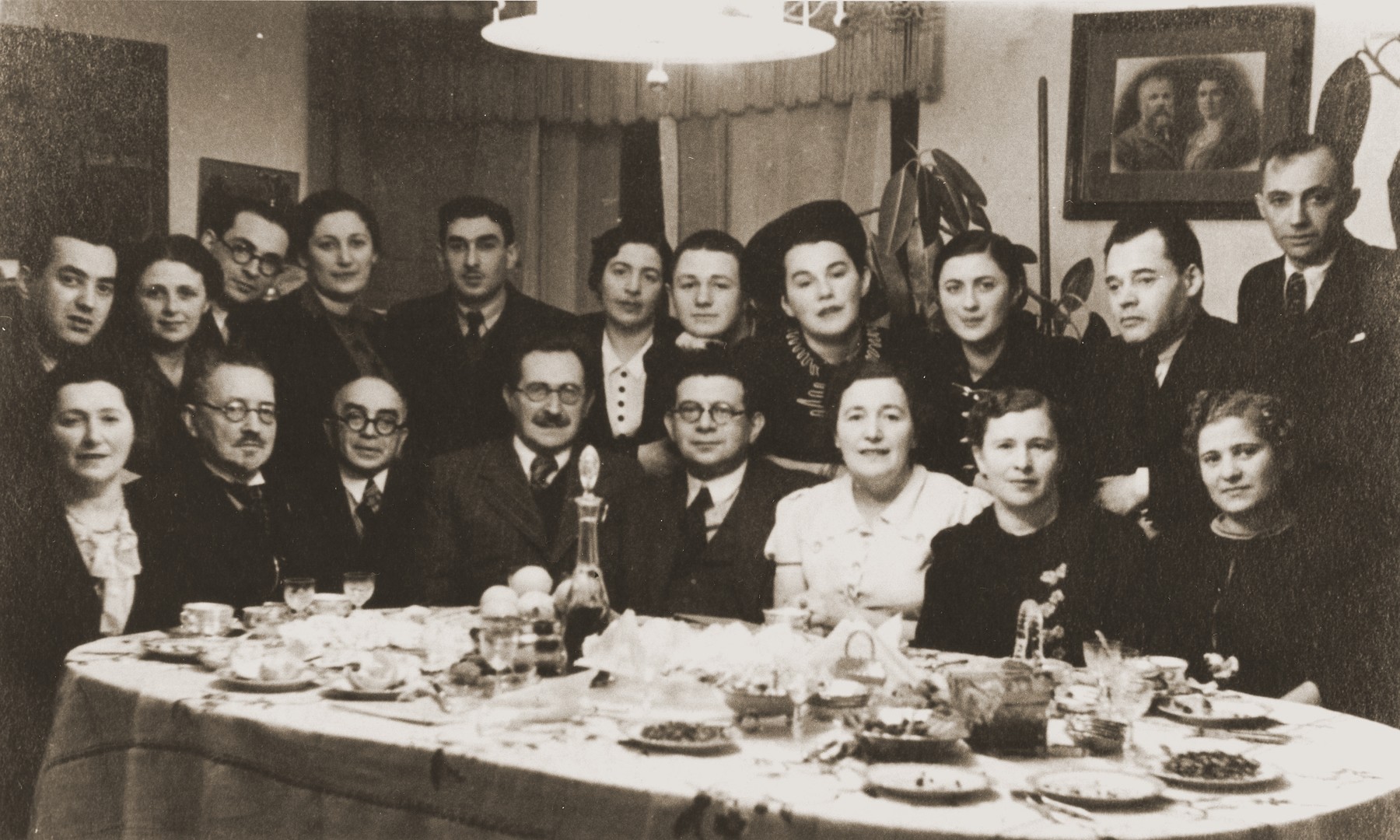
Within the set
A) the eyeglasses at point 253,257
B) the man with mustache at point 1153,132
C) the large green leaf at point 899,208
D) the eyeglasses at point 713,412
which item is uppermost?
the man with mustache at point 1153,132

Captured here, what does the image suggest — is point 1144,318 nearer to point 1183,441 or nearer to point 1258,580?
point 1183,441

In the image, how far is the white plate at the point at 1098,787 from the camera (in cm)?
201

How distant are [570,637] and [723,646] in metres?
0.34

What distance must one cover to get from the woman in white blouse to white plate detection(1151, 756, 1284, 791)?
1.69m

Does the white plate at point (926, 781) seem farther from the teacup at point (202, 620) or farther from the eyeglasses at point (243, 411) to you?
the eyeglasses at point (243, 411)

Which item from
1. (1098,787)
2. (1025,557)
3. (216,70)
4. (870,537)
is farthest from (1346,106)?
(216,70)

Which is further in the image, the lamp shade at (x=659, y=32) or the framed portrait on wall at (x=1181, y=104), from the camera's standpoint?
the framed portrait on wall at (x=1181, y=104)

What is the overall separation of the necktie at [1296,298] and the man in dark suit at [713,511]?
1.33 metres

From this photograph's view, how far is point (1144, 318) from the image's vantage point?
3.74 meters

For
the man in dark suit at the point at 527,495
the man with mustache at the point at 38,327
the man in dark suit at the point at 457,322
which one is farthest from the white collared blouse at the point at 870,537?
the man with mustache at the point at 38,327

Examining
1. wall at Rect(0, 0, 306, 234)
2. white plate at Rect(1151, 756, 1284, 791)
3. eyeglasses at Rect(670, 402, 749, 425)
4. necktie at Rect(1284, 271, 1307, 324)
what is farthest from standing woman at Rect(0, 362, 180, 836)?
necktie at Rect(1284, 271, 1307, 324)

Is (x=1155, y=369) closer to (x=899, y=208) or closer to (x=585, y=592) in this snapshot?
(x=899, y=208)

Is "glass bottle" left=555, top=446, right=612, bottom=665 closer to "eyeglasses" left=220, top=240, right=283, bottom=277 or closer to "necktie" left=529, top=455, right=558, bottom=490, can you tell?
"necktie" left=529, top=455, right=558, bottom=490

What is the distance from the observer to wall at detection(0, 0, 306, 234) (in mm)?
3967
